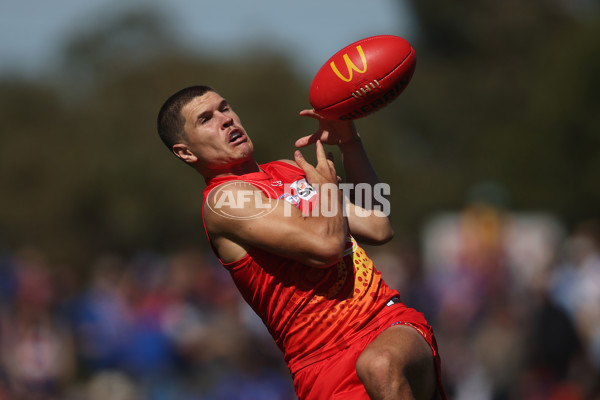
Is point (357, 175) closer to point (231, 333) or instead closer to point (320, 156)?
point (320, 156)

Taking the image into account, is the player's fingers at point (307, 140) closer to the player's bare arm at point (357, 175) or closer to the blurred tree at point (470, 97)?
the player's bare arm at point (357, 175)

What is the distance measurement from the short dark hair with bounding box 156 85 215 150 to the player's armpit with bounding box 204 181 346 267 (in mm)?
464

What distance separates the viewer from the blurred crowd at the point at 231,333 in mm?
8727

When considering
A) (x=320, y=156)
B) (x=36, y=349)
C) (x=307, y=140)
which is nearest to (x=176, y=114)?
(x=307, y=140)

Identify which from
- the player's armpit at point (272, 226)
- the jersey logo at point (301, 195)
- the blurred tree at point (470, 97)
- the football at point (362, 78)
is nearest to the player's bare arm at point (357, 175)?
the football at point (362, 78)

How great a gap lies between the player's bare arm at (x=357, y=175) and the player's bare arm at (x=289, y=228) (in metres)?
0.41

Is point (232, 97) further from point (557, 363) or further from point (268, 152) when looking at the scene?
point (557, 363)

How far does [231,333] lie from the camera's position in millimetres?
10062

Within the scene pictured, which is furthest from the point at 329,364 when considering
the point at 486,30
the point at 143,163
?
the point at 486,30

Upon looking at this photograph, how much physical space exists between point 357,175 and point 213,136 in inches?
34.9

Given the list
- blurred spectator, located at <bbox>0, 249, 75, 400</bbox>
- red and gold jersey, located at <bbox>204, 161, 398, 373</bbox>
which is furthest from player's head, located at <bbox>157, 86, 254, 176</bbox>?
blurred spectator, located at <bbox>0, 249, 75, 400</bbox>

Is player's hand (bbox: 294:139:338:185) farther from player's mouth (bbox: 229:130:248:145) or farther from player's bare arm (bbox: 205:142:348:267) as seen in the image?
player's mouth (bbox: 229:130:248:145)

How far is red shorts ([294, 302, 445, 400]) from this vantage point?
4.23m

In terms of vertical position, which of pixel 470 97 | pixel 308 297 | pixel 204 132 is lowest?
pixel 470 97
